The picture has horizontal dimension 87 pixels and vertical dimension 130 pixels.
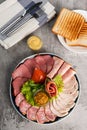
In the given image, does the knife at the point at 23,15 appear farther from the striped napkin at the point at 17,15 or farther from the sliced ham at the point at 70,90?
the sliced ham at the point at 70,90

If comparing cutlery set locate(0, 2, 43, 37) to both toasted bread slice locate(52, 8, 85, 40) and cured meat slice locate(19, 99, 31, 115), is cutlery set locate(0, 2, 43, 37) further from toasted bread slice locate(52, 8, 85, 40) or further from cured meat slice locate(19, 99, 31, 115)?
cured meat slice locate(19, 99, 31, 115)

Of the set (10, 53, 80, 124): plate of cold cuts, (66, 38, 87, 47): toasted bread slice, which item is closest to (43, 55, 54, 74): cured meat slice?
(10, 53, 80, 124): plate of cold cuts

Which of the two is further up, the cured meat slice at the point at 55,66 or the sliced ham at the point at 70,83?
the cured meat slice at the point at 55,66

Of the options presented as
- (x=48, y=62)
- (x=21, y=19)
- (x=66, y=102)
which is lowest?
(x=66, y=102)

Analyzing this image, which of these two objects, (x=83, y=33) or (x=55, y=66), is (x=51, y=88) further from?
(x=83, y=33)

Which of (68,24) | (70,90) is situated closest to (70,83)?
(70,90)

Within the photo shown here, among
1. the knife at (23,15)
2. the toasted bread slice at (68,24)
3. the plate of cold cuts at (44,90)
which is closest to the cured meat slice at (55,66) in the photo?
the plate of cold cuts at (44,90)
